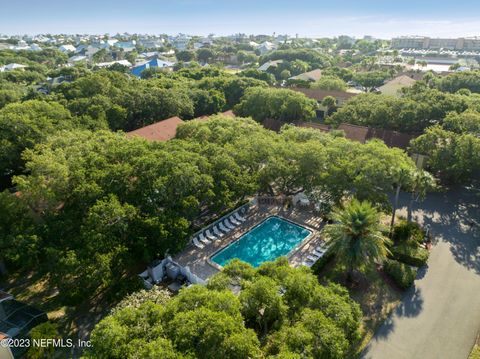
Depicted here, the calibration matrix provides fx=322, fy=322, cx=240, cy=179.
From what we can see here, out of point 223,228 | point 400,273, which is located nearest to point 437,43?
point 400,273

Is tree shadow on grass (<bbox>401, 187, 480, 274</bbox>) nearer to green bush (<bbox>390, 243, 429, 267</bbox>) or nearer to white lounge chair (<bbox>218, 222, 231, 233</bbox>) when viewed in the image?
green bush (<bbox>390, 243, 429, 267</bbox>)

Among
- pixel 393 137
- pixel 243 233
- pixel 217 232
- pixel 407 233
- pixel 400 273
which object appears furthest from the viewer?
pixel 393 137

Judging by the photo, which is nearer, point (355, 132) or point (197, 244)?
point (197, 244)

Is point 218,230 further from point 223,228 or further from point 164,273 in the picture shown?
point 164,273

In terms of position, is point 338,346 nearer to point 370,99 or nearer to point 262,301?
point 262,301

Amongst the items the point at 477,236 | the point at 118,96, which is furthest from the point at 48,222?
the point at 477,236

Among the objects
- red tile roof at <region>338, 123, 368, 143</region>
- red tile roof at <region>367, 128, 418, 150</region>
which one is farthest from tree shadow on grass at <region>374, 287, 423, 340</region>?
red tile roof at <region>338, 123, 368, 143</region>

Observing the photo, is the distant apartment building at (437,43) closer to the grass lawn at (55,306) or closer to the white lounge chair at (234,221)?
the white lounge chair at (234,221)
